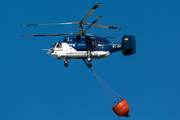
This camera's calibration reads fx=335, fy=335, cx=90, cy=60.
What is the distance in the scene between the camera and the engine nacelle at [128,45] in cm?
2595

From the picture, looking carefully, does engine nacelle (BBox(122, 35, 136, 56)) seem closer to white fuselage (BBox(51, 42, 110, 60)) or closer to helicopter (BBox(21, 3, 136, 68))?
helicopter (BBox(21, 3, 136, 68))

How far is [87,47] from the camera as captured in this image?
25.4 m

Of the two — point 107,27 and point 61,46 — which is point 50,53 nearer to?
point 61,46

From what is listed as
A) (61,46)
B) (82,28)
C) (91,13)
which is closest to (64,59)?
(61,46)

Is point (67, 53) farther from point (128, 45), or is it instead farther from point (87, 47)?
point (128, 45)

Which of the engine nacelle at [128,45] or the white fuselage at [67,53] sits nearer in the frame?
the white fuselage at [67,53]

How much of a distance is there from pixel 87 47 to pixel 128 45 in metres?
3.22

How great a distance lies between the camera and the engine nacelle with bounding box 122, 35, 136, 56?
2595 cm

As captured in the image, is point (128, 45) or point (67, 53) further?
point (128, 45)

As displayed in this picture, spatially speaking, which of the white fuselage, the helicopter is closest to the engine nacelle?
the helicopter

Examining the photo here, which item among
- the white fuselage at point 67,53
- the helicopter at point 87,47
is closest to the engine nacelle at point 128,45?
the helicopter at point 87,47

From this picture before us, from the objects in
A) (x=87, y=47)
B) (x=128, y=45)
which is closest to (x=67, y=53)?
(x=87, y=47)

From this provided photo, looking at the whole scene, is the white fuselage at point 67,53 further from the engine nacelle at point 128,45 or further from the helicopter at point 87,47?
the engine nacelle at point 128,45

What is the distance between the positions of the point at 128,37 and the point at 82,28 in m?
3.68
